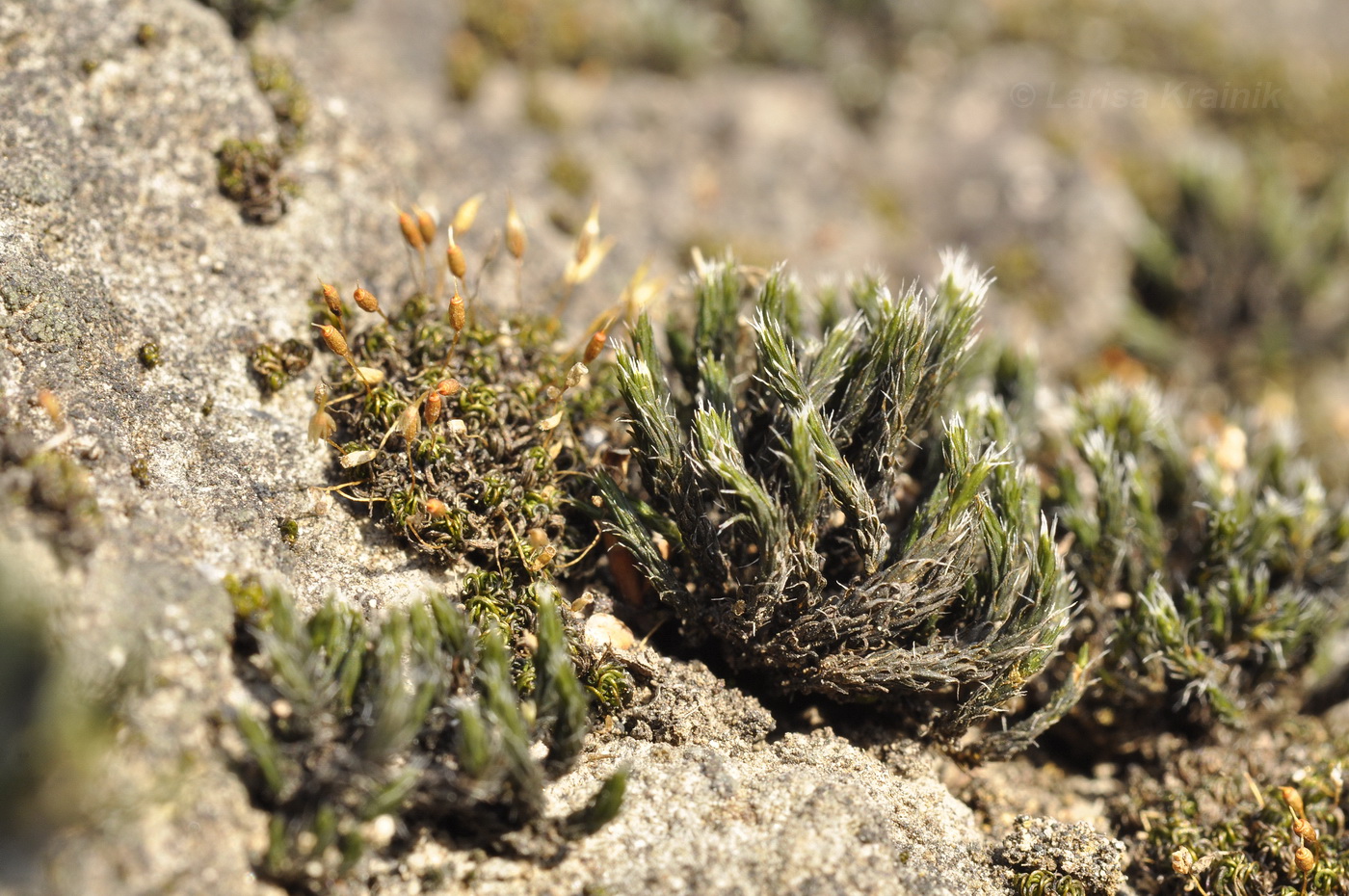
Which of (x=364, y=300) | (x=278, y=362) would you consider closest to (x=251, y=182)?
(x=278, y=362)

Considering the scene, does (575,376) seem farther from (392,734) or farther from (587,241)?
(392,734)

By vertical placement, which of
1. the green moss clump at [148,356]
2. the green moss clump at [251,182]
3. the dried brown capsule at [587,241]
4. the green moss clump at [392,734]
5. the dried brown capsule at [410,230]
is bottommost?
the green moss clump at [392,734]

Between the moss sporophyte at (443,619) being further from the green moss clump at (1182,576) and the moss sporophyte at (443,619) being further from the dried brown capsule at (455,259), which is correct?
the green moss clump at (1182,576)

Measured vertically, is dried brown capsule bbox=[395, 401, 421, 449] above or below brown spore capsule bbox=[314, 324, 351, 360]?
below

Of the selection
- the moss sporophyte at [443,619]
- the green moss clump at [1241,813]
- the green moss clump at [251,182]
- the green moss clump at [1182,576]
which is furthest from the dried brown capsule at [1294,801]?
the green moss clump at [251,182]

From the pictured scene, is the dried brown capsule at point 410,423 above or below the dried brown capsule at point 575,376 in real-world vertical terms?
below

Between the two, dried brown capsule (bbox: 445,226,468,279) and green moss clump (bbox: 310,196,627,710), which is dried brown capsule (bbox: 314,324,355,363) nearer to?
green moss clump (bbox: 310,196,627,710)

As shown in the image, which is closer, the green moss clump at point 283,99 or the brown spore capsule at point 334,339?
the brown spore capsule at point 334,339

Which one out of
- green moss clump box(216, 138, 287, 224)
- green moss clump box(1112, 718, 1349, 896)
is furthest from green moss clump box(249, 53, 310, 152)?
green moss clump box(1112, 718, 1349, 896)
